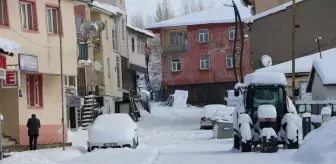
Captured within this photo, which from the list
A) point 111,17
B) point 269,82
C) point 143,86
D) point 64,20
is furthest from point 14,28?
point 143,86

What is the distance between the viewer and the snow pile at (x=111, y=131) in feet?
78.9

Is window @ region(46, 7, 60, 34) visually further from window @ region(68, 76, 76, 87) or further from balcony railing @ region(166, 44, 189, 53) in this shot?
balcony railing @ region(166, 44, 189, 53)

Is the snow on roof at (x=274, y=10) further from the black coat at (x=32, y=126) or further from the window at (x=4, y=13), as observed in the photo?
the black coat at (x=32, y=126)

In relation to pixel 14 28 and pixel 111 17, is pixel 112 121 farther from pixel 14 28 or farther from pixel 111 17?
pixel 111 17

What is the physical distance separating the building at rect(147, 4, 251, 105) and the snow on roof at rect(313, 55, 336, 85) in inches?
1489

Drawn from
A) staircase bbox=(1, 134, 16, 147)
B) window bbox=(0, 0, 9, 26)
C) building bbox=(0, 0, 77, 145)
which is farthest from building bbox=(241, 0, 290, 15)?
staircase bbox=(1, 134, 16, 147)

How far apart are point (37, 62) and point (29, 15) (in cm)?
218

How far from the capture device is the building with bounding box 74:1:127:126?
44.8 m

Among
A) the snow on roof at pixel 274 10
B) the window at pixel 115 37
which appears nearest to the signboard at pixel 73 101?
the window at pixel 115 37

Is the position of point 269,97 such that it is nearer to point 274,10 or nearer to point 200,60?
point 274,10

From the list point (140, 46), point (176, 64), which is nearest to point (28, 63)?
point (140, 46)

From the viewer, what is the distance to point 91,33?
4153 cm

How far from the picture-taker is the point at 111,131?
2423cm

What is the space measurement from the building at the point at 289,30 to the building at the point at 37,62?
63.1 feet
